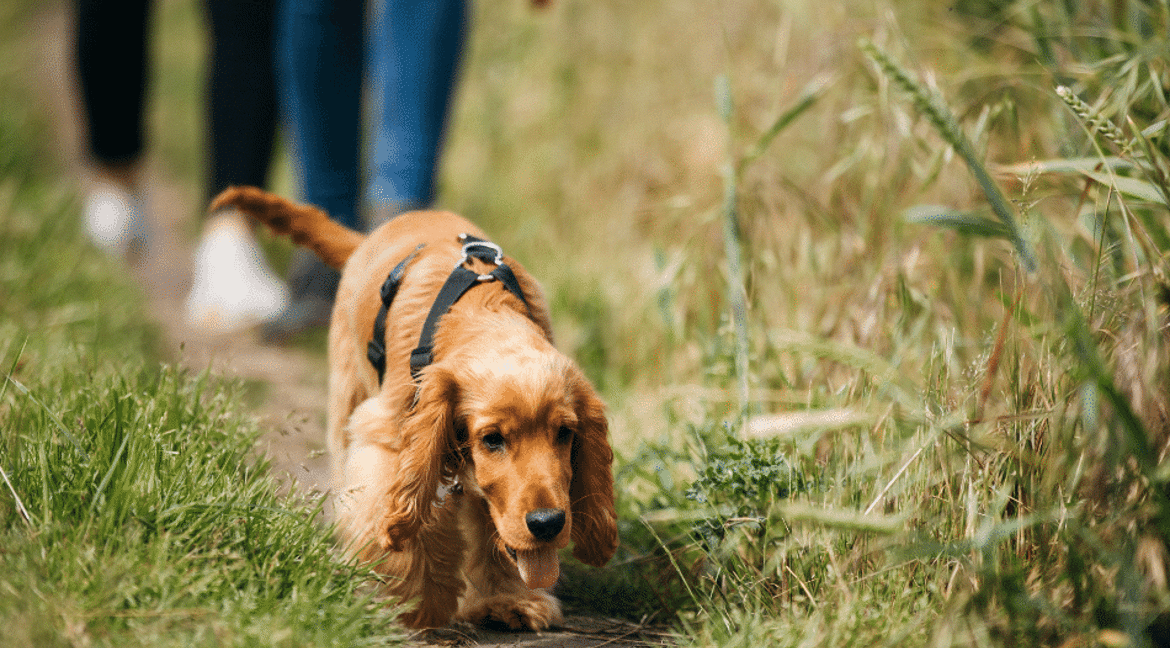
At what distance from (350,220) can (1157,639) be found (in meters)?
2.90

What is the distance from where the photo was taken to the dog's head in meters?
1.70

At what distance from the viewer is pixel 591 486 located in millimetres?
1914

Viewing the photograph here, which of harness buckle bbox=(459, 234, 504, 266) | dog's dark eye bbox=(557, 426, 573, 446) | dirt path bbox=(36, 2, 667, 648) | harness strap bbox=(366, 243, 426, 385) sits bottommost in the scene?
dirt path bbox=(36, 2, 667, 648)

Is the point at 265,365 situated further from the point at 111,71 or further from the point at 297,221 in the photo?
the point at 111,71

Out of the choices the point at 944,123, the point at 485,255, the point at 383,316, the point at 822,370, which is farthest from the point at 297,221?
the point at 944,123

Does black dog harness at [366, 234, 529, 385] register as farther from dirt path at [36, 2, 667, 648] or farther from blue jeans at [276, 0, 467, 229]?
blue jeans at [276, 0, 467, 229]

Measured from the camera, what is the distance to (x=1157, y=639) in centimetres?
136

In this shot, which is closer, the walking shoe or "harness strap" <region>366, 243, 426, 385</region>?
"harness strap" <region>366, 243, 426, 385</region>

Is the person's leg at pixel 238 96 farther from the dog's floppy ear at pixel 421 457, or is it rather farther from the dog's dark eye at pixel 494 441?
the dog's dark eye at pixel 494 441

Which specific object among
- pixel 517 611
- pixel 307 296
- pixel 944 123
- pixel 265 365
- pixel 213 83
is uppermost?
pixel 944 123

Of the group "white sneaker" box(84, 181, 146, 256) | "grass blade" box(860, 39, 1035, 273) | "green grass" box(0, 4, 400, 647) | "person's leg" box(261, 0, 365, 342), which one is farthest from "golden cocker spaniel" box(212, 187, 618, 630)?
"white sneaker" box(84, 181, 146, 256)

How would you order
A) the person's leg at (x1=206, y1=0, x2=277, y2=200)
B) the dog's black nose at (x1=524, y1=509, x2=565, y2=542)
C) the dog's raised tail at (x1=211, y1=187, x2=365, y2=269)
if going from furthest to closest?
the person's leg at (x1=206, y1=0, x2=277, y2=200) → the dog's raised tail at (x1=211, y1=187, x2=365, y2=269) → the dog's black nose at (x1=524, y1=509, x2=565, y2=542)

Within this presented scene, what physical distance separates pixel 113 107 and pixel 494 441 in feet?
10.1

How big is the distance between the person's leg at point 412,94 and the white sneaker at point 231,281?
76 cm
